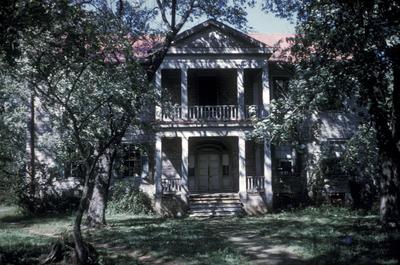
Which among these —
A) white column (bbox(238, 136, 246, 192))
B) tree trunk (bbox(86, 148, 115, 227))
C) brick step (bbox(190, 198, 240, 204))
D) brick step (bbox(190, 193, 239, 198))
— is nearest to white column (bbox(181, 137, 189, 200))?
brick step (bbox(190, 198, 240, 204))

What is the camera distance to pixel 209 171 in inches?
1009

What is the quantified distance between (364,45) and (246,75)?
659 inches

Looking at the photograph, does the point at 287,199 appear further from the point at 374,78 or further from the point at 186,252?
the point at 374,78

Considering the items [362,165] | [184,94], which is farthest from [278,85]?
[362,165]

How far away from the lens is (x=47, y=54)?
1041 cm

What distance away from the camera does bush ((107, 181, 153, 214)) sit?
2223cm

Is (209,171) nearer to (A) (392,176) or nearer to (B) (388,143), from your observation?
(A) (392,176)

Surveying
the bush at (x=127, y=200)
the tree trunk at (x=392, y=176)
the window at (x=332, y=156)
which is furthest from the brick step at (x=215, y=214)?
the tree trunk at (x=392, y=176)

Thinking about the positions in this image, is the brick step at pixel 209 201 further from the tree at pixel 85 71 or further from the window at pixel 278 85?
the tree at pixel 85 71

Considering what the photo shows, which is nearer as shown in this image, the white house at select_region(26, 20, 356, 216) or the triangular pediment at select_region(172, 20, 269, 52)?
the white house at select_region(26, 20, 356, 216)

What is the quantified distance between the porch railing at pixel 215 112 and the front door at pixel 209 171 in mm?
2517

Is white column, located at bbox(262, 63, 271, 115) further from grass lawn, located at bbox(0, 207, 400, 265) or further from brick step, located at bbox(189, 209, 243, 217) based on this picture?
grass lawn, located at bbox(0, 207, 400, 265)

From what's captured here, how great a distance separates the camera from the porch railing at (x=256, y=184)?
22891mm

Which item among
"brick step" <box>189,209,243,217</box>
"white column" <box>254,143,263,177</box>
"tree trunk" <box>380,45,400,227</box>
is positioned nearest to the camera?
"tree trunk" <box>380,45,400,227</box>
